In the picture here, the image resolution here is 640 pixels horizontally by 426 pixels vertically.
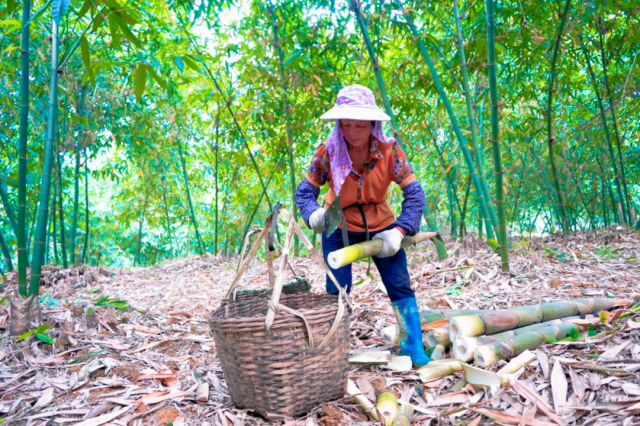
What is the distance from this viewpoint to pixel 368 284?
319 centimetres

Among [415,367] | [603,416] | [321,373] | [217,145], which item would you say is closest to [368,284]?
[415,367]

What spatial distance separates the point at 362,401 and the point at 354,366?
1.24 ft

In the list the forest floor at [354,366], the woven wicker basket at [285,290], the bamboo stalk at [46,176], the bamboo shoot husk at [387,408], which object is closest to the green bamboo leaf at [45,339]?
the forest floor at [354,366]

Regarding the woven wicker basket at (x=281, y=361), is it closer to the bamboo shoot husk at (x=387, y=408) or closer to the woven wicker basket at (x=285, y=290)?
the bamboo shoot husk at (x=387, y=408)

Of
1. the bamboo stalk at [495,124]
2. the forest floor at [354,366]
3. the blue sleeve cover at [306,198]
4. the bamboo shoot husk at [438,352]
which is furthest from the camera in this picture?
the bamboo stalk at [495,124]

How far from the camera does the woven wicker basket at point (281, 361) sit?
133 centimetres

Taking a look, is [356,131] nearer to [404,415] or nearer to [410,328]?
[410,328]

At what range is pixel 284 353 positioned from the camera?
1.34m

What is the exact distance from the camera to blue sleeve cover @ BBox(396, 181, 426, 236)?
1723 millimetres

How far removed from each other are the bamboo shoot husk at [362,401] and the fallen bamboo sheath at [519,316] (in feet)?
1.59

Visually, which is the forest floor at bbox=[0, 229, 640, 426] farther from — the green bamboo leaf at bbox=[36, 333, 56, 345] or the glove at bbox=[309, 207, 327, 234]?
the glove at bbox=[309, 207, 327, 234]

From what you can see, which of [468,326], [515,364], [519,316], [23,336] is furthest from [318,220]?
[23,336]

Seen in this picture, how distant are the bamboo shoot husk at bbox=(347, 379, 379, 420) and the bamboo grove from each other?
1268 mm

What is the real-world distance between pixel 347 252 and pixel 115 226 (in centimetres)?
887
